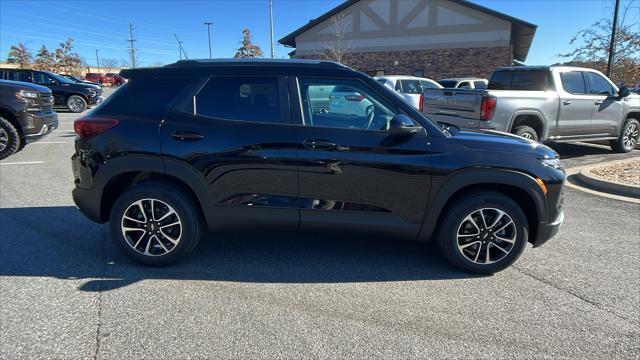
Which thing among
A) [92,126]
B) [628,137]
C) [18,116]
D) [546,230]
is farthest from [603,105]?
[18,116]

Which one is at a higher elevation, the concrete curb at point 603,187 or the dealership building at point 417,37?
the dealership building at point 417,37

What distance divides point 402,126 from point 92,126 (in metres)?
2.68

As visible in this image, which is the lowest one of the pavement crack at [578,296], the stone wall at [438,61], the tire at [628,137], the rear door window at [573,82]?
the pavement crack at [578,296]

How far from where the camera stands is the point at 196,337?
273 cm

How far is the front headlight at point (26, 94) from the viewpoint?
8.13 m

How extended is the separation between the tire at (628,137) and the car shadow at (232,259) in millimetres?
8096

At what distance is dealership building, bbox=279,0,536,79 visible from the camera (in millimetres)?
29047

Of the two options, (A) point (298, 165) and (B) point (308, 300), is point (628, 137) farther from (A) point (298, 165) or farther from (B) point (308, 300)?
(B) point (308, 300)

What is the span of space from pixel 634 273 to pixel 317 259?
287 cm

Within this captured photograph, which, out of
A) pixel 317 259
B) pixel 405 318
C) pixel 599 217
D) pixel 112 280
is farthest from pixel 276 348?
pixel 599 217

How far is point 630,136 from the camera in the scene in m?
9.80

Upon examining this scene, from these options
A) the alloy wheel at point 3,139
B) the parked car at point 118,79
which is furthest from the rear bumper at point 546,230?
the alloy wheel at point 3,139

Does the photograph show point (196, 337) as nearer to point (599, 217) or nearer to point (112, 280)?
point (112, 280)

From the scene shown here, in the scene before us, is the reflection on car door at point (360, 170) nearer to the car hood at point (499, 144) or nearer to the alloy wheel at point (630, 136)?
the car hood at point (499, 144)
